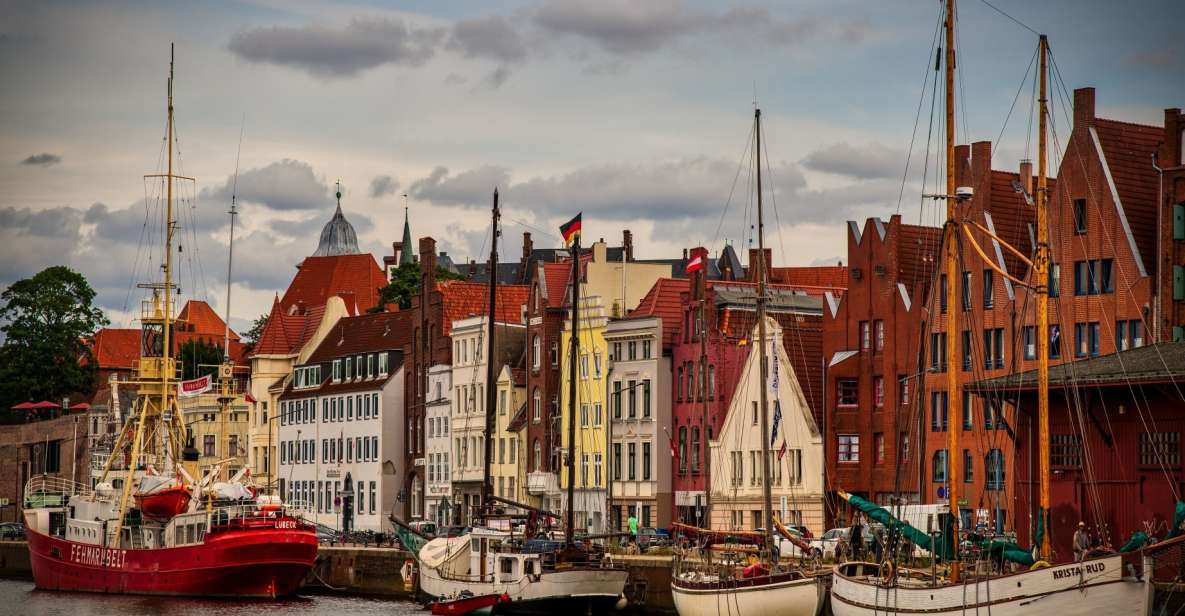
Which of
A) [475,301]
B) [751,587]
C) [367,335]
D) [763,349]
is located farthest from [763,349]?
[367,335]

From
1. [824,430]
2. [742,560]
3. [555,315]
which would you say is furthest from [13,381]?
[742,560]

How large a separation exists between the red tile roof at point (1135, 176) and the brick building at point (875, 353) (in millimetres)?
10855

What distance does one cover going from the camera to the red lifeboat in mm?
89562

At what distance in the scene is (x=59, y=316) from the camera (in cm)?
16575

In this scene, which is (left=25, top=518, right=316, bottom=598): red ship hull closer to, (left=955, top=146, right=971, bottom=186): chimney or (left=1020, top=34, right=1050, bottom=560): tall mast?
(left=955, top=146, right=971, bottom=186): chimney

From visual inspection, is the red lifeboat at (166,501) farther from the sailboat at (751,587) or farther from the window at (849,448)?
the window at (849,448)

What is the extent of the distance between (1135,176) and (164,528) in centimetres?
4901

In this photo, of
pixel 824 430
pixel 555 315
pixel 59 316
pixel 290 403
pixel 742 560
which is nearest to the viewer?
pixel 742 560

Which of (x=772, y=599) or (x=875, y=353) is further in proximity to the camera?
(x=875, y=353)

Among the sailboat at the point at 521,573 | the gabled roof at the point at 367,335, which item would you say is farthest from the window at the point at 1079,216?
the gabled roof at the point at 367,335

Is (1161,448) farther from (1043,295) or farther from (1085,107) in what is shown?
(1085,107)

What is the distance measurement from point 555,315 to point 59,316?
6899 cm

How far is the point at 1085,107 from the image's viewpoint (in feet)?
265

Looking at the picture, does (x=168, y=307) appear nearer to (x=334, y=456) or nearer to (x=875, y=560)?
(x=334, y=456)
